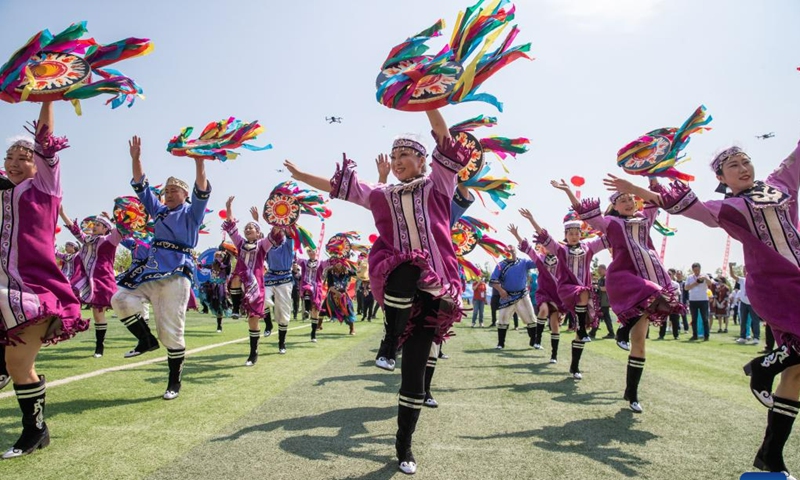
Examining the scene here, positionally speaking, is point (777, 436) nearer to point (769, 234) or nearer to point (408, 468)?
point (769, 234)

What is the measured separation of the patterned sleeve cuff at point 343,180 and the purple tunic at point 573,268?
4486mm

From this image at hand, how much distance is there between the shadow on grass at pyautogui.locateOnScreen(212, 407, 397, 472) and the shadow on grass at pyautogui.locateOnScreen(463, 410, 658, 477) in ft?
2.75

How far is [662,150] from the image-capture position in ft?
16.6

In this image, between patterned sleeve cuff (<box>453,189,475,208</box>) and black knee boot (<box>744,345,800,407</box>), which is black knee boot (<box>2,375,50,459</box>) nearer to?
patterned sleeve cuff (<box>453,189,475,208</box>)

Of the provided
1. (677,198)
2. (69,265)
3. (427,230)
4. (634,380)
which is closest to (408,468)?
(427,230)

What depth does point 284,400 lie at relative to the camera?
488cm

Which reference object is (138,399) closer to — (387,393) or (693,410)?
(387,393)

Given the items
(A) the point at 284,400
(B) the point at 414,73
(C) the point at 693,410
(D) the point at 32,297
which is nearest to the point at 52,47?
(D) the point at 32,297

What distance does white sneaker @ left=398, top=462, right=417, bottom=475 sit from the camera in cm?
297

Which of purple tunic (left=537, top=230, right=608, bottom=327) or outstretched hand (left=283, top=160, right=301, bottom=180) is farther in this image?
purple tunic (left=537, top=230, right=608, bottom=327)

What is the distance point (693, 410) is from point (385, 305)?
3679mm

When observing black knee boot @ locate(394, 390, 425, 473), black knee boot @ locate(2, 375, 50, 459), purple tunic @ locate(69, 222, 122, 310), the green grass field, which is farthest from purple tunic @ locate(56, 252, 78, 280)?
black knee boot @ locate(394, 390, 425, 473)

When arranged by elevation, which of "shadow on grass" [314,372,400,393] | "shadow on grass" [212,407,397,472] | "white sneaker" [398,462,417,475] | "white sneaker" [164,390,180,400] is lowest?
"shadow on grass" [314,372,400,393]

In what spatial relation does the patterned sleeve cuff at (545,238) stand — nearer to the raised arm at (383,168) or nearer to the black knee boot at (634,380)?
the black knee boot at (634,380)
